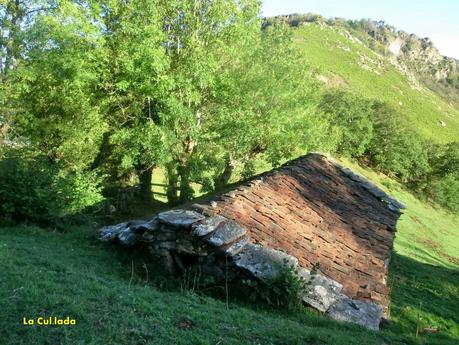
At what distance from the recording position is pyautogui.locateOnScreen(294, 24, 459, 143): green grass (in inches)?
3524

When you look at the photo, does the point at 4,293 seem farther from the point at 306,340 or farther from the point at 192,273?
the point at 306,340

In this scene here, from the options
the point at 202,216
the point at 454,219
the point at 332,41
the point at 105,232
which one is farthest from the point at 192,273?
the point at 332,41

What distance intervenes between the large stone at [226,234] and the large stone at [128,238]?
6.79 feet

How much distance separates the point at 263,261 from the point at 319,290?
44.2 inches

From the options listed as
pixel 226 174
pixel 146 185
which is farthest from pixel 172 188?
pixel 226 174

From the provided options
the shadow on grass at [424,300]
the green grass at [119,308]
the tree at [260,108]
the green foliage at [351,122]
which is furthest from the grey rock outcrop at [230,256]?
the green foliage at [351,122]

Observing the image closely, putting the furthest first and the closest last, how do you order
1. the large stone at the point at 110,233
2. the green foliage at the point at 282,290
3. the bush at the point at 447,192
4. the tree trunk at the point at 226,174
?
the bush at the point at 447,192, the tree trunk at the point at 226,174, the large stone at the point at 110,233, the green foliage at the point at 282,290

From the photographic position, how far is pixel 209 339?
16.9 feet

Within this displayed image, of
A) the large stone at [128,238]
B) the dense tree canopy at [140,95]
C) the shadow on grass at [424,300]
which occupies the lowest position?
the shadow on grass at [424,300]

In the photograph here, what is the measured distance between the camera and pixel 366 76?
104 metres

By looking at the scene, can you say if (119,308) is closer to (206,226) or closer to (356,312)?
(206,226)

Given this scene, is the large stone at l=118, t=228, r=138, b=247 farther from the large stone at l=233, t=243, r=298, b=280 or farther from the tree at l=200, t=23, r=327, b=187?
Answer: the tree at l=200, t=23, r=327, b=187

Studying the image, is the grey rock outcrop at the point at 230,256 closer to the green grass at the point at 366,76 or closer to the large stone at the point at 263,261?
the large stone at the point at 263,261

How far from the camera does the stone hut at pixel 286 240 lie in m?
7.42
